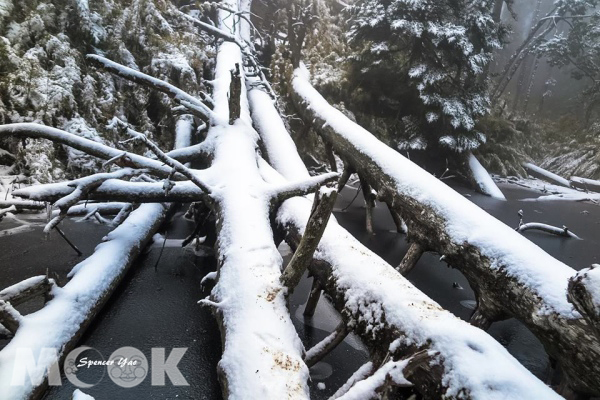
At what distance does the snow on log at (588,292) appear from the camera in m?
1.65

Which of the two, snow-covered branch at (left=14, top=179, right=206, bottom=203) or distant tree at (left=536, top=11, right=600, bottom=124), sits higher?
distant tree at (left=536, top=11, right=600, bottom=124)

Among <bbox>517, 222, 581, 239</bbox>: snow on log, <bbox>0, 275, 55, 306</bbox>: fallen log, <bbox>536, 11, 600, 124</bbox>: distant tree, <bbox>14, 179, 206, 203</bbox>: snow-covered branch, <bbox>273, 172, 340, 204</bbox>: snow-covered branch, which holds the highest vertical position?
<bbox>536, 11, 600, 124</bbox>: distant tree

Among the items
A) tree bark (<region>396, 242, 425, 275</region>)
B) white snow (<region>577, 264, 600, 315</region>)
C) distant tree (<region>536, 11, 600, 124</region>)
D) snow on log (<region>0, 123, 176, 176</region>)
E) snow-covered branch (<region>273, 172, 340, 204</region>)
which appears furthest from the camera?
distant tree (<region>536, 11, 600, 124</region>)

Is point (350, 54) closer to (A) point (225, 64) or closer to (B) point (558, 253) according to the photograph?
(A) point (225, 64)

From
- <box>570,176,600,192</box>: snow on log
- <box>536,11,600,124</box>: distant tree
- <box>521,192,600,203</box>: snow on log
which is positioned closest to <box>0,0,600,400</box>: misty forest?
<box>521,192,600,203</box>: snow on log

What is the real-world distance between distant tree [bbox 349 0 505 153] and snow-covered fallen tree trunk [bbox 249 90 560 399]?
7.97 meters

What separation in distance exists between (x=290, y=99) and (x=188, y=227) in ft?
17.5

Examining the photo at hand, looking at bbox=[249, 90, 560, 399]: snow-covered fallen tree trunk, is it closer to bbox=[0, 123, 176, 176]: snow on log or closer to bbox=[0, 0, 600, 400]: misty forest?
Result: bbox=[0, 0, 600, 400]: misty forest

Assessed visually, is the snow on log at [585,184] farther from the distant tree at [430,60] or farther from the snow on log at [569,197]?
the distant tree at [430,60]

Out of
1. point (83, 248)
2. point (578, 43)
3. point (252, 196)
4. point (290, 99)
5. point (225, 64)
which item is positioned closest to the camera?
point (252, 196)

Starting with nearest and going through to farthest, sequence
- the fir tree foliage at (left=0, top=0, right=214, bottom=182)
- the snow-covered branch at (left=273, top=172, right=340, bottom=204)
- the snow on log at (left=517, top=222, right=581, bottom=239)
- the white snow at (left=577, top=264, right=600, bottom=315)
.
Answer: the white snow at (left=577, top=264, right=600, bottom=315), the snow-covered branch at (left=273, top=172, right=340, bottom=204), the fir tree foliage at (left=0, top=0, right=214, bottom=182), the snow on log at (left=517, top=222, right=581, bottom=239)

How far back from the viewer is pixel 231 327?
1.99 metres

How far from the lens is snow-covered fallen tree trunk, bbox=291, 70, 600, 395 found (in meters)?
2.21

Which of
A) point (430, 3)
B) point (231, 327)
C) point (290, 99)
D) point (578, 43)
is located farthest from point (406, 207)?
point (578, 43)
